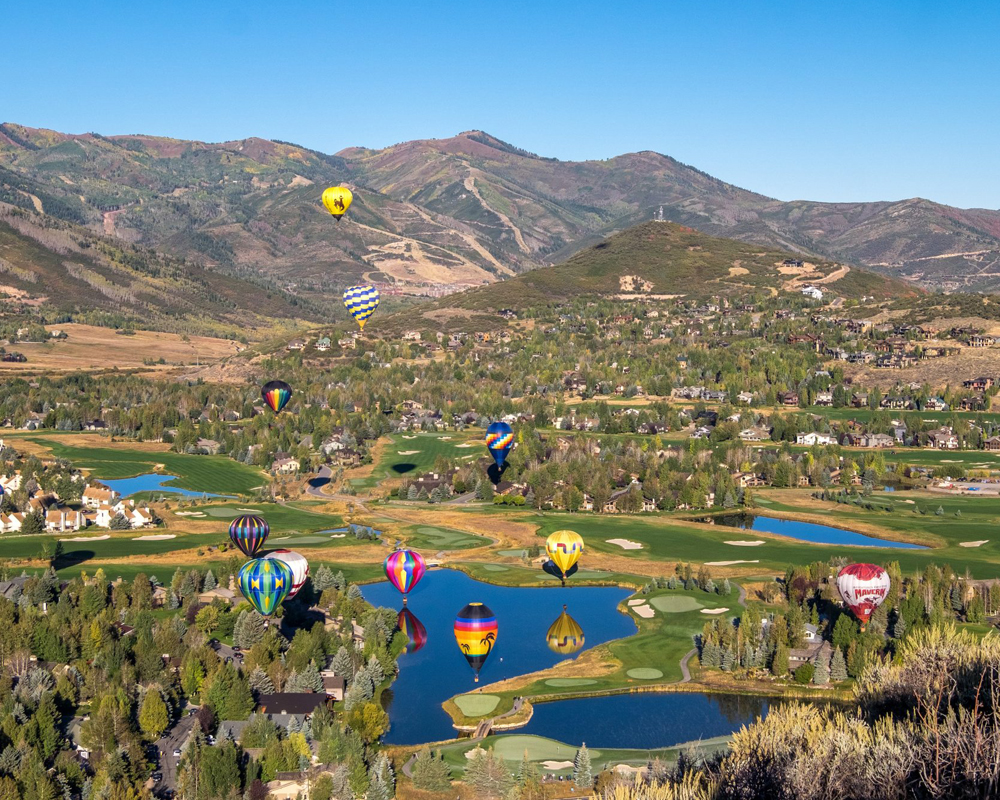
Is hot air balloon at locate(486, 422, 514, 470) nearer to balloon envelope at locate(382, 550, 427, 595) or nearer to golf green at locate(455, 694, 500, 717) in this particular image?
balloon envelope at locate(382, 550, 427, 595)

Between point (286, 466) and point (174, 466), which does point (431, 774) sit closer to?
point (286, 466)

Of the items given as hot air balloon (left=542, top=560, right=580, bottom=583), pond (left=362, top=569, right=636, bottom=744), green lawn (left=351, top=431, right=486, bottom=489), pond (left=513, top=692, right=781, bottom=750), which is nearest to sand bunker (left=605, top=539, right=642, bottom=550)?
hot air balloon (left=542, top=560, right=580, bottom=583)

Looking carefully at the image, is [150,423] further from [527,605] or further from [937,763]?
[937,763]

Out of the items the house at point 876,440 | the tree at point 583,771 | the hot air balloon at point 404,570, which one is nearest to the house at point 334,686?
the tree at point 583,771

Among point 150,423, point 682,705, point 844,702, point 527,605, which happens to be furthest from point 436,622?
point 150,423

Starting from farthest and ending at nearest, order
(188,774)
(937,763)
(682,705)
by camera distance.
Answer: (682,705) → (188,774) → (937,763)

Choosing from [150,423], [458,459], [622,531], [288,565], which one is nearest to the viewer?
[288,565]
